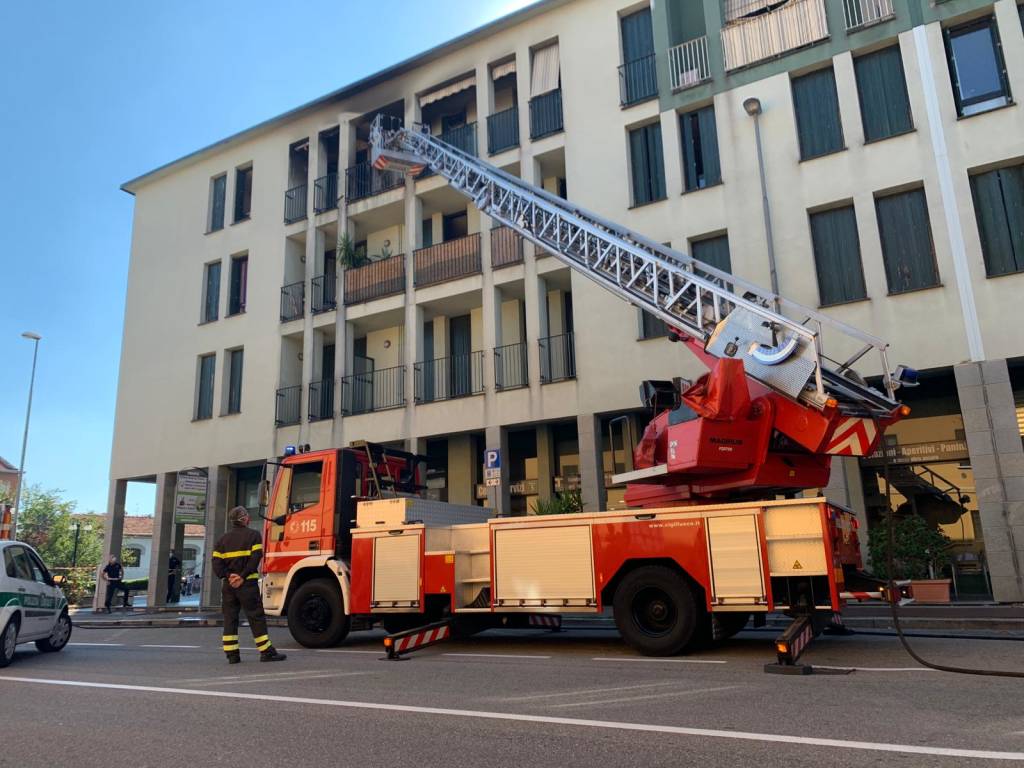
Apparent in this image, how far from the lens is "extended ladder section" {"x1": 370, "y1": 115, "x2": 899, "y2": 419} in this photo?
848 cm

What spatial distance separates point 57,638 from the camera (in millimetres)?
10852

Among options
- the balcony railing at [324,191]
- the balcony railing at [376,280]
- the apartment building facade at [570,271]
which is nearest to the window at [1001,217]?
the apartment building facade at [570,271]

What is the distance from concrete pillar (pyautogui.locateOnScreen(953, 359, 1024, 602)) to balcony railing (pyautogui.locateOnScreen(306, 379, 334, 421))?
598 inches

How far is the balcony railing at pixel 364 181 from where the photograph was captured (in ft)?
71.7

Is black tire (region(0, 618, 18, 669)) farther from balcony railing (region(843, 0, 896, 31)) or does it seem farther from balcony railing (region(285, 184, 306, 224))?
balcony railing (region(843, 0, 896, 31))

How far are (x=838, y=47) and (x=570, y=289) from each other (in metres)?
7.70

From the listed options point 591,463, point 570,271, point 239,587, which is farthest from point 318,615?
point 570,271

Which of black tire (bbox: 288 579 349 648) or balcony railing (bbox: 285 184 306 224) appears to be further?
balcony railing (bbox: 285 184 306 224)

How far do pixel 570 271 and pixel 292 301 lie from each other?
926 cm

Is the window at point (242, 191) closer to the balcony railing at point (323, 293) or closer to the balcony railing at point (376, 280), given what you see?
the balcony railing at point (323, 293)

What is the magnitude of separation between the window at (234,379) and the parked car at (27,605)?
12.8 metres

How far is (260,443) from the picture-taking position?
22172 millimetres

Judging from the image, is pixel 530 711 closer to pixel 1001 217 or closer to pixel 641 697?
pixel 641 697

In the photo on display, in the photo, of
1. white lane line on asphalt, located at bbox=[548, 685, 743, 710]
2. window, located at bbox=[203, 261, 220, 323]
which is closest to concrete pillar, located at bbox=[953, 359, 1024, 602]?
white lane line on asphalt, located at bbox=[548, 685, 743, 710]
